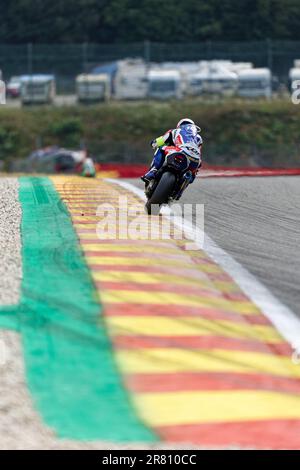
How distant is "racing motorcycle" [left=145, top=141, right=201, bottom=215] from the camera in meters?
12.2

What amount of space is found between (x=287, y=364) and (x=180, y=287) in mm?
1539

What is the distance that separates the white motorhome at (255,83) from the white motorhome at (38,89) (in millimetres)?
Answer: 7834

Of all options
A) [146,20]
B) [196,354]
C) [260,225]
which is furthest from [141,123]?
[196,354]

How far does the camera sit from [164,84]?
139 feet

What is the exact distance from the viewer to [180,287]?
737cm

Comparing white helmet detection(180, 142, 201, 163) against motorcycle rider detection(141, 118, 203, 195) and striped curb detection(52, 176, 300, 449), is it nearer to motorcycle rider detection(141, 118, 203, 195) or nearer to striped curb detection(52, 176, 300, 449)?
motorcycle rider detection(141, 118, 203, 195)

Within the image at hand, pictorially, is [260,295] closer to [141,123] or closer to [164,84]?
[164,84]

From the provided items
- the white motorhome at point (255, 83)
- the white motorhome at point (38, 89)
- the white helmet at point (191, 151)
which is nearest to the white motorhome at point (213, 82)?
the white motorhome at point (255, 83)

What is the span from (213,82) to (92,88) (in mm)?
5103

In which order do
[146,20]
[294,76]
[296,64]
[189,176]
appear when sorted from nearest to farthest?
1. [189,176]
2. [294,76]
3. [296,64]
4. [146,20]

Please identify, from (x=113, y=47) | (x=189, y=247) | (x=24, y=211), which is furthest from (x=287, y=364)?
(x=113, y=47)

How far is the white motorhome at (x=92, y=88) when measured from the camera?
1652 inches

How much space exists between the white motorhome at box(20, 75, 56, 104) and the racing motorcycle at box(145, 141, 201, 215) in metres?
30.1

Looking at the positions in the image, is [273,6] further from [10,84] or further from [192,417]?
A: [192,417]
